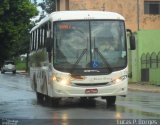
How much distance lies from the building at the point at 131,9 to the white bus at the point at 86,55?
44.6 m

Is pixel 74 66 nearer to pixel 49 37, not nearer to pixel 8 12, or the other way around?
pixel 49 37

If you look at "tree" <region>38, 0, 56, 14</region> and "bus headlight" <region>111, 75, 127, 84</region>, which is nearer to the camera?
"bus headlight" <region>111, 75, 127, 84</region>

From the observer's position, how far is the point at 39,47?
78.9 feet

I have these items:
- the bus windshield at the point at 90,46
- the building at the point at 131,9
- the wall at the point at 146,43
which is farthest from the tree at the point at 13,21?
the building at the point at 131,9

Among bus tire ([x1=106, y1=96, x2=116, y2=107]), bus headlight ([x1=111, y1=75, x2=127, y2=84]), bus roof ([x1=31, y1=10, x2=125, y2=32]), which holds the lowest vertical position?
bus tire ([x1=106, y1=96, x2=116, y2=107])

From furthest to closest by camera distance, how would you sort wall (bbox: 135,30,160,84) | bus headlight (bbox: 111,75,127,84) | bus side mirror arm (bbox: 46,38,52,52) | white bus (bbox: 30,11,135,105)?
wall (bbox: 135,30,160,84)
bus side mirror arm (bbox: 46,38,52,52)
bus headlight (bbox: 111,75,127,84)
white bus (bbox: 30,11,135,105)

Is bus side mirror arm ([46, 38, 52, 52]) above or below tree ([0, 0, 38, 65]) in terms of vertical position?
below

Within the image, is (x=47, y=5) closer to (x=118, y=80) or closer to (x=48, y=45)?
(x=48, y=45)

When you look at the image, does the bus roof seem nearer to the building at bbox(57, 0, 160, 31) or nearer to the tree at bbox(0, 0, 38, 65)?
the tree at bbox(0, 0, 38, 65)

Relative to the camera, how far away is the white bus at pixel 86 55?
20.1 metres

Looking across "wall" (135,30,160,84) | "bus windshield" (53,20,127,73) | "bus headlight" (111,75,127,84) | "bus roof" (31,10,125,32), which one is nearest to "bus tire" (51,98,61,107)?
"bus windshield" (53,20,127,73)

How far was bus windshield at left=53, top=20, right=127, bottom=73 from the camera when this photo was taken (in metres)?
20.3

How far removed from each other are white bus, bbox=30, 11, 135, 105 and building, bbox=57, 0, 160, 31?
146 feet

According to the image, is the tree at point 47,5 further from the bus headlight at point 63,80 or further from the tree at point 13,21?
the bus headlight at point 63,80
